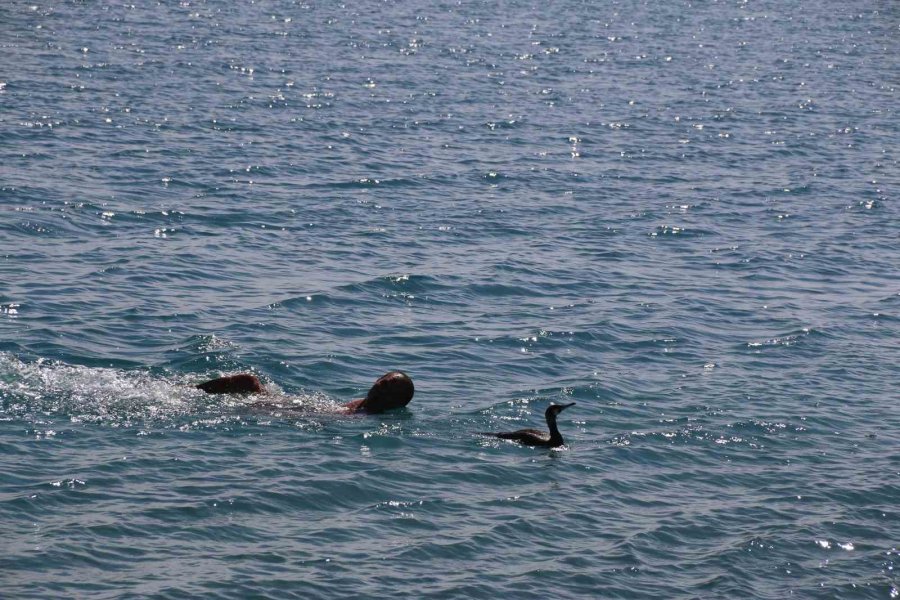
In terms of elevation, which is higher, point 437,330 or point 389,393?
point 437,330

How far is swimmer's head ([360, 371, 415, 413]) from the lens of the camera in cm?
1959

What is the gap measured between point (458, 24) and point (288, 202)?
39.2 metres

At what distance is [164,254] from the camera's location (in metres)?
28.1

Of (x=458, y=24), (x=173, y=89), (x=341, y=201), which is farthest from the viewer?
(x=458, y=24)

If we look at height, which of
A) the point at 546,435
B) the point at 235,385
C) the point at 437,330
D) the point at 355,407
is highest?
the point at 437,330

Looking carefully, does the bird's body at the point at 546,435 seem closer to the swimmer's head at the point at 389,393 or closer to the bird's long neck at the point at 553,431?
the bird's long neck at the point at 553,431

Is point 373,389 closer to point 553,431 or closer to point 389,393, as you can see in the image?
point 389,393

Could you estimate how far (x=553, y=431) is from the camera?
19.0 metres

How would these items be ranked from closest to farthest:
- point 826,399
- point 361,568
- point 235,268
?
point 361,568 < point 826,399 < point 235,268

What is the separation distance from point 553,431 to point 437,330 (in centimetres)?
619

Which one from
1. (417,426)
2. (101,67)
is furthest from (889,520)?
(101,67)

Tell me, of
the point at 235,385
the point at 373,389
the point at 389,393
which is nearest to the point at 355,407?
the point at 373,389

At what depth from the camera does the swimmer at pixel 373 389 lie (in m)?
19.6

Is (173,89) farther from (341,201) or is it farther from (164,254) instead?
(164,254)
